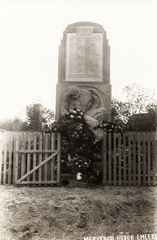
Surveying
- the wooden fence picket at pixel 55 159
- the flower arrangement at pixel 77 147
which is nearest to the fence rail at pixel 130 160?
the wooden fence picket at pixel 55 159

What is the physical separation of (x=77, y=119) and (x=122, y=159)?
5.72 ft

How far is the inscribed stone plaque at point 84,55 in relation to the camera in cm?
831

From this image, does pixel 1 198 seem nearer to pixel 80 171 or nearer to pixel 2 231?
pixel 2 231

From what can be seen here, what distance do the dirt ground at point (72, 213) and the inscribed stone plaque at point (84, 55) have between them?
13.7 ft

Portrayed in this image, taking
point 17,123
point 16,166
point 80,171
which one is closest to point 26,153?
point 16,166

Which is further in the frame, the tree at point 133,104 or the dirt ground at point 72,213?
the tree at point 133,104

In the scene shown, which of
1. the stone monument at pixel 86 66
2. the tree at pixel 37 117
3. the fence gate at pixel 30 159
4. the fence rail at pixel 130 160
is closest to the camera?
the fence gate at pixel 30 159

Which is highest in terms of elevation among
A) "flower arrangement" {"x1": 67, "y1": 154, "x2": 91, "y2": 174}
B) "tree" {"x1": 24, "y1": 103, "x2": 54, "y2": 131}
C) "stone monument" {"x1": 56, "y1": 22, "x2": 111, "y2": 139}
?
"stone monument" {"x1": 56, "y1": 22, "x2": 111, "y2": 139}

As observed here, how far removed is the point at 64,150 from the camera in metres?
6.77

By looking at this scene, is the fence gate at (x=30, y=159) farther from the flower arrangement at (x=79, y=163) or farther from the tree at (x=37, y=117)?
the tree at (x=37, y=117)

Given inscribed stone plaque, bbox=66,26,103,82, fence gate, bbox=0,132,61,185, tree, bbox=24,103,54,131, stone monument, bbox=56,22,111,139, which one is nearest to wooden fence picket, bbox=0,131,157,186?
fence gate, bbox=0,132,61,185

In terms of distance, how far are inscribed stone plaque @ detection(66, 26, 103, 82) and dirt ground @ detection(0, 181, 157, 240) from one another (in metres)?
4.18

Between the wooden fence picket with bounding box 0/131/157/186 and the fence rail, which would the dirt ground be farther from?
the fence rail

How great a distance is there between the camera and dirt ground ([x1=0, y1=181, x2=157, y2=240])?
157 inches
